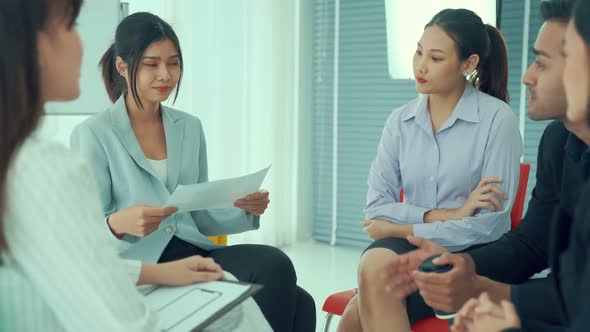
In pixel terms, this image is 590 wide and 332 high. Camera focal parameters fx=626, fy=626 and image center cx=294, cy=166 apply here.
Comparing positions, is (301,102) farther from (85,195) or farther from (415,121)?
(85,195)

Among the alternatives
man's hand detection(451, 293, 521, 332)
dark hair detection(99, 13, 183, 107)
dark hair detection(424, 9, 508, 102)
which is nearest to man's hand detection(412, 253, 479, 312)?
man's hand detection(451, 293, 521, 332)

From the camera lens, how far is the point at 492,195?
1.84m

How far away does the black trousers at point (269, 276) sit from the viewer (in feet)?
6.02

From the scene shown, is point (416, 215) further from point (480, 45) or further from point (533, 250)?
point (480, 45)

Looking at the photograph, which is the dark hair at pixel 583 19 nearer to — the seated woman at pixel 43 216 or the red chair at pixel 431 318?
the seated woman at pixel 43 216

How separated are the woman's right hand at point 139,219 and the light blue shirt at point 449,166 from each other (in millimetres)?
694

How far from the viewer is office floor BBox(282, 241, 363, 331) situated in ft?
11.1

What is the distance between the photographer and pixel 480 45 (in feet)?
6.63

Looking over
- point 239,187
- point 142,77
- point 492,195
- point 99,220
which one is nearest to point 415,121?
point 492,195

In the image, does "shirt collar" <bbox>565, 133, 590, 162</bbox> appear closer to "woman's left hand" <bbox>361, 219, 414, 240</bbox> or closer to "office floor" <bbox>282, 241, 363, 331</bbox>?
"woman's left hand" <bbox>361, 219, 414, 240</bbox>

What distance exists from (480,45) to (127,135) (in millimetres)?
1151

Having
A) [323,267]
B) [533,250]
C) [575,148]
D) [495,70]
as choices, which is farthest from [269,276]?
[323,267]

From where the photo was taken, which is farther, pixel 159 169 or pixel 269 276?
pixel 159 169

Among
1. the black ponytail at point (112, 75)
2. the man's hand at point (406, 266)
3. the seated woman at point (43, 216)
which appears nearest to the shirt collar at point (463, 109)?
the man's hand at point (406, 266)
